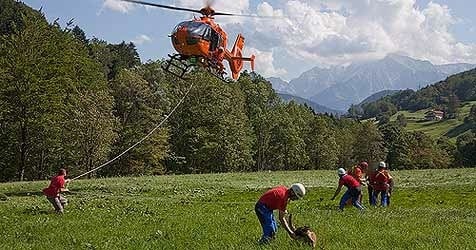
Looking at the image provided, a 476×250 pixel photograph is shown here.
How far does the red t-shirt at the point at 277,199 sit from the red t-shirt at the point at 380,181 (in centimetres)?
1337

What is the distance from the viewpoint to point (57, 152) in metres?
70.6

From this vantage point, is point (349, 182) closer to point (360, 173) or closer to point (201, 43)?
point (360, 173)

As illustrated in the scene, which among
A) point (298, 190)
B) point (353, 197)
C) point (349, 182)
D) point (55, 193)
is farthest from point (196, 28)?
point (298, 190)

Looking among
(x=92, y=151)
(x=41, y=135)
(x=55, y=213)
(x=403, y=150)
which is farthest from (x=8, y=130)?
(x=403, y=150)

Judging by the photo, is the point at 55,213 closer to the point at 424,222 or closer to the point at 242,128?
the point at 424,222

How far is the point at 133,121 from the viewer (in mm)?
78188

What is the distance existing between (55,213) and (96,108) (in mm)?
40707

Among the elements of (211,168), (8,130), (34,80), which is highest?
(34,80)

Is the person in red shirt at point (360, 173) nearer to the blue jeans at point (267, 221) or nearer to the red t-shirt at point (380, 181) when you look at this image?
the red t-shirt at point (380, 181)

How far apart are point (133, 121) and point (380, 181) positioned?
5379 centimetres

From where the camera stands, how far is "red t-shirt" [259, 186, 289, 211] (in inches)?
647

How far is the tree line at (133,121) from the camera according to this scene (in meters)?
58.9

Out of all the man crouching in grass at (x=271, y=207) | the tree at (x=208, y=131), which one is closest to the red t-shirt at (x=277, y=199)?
the man crouching in grass at (x=271, y=207)

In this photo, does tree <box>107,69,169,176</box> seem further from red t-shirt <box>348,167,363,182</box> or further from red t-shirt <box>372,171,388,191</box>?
red t-shirt <box>372,171,388,191</box>
